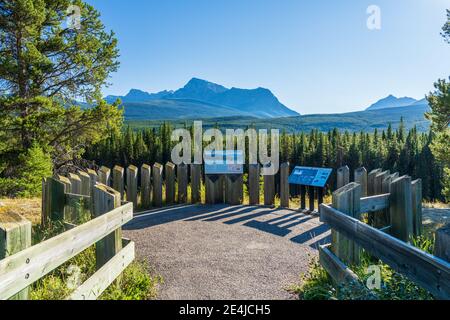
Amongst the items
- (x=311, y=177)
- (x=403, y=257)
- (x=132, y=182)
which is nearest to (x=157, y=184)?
(x=132, y=182)

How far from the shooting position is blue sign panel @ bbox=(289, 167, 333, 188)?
8.28 m

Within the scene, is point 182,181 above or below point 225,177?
below

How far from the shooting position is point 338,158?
35.3 m

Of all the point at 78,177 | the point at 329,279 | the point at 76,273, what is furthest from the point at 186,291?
the point at 78,177

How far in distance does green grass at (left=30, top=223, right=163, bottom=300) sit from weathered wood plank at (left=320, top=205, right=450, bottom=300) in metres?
2.25

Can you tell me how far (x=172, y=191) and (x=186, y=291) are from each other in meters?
5.97

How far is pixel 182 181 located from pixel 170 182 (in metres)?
0.33

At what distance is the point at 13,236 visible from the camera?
240 cm

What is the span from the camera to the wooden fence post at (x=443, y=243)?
2289 millimetres

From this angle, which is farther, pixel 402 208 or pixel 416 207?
pixel 416 207

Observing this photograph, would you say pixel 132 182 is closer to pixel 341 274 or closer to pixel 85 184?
pixel 85 184

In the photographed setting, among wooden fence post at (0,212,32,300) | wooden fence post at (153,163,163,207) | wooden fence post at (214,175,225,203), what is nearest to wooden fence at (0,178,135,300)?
wooden fence post at (0,212,32,300)

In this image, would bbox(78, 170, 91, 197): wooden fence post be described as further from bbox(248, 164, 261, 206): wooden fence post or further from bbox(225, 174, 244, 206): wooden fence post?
bbox(248, 164, 261, 206): wooden fence post

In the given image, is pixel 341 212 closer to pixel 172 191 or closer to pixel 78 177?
pixel 78 177
